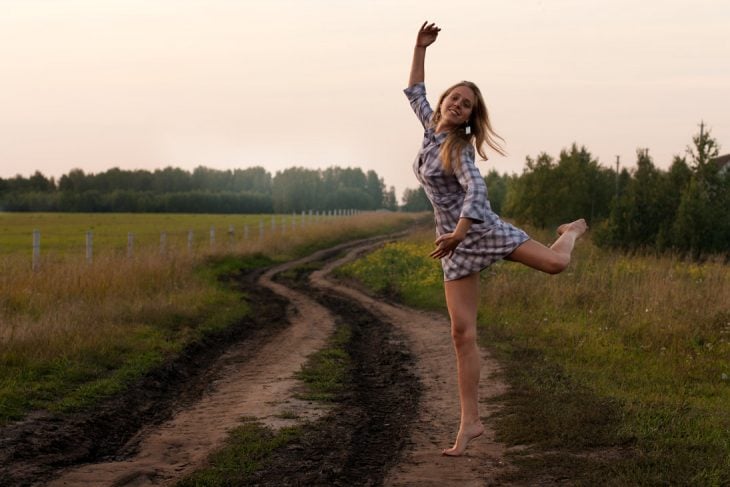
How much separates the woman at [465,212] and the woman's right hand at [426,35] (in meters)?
0.53

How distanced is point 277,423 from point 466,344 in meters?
1.90

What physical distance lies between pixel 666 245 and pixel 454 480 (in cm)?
2869

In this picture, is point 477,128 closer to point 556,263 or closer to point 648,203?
point 556,263

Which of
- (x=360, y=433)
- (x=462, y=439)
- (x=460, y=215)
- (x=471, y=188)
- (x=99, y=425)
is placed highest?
(x=471, y=188)

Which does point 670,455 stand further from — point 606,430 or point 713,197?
Answer: point 713,197

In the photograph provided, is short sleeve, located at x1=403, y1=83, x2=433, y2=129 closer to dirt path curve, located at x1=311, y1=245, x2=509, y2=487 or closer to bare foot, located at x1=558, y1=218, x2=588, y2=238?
bare foot, located at x1=558, y1=218, x2=588, y2=238

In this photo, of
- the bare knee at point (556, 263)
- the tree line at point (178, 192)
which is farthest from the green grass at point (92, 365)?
the tree line at point (178, 192)

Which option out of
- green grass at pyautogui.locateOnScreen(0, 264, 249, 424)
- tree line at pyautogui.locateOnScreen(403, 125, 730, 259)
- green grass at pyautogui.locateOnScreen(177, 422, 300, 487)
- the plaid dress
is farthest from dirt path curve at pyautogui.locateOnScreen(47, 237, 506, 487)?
tree line at pyautogui.locateOnScreen(403, 125, 730, 259)

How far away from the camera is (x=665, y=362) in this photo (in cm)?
978

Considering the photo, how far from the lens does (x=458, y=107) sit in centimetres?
529

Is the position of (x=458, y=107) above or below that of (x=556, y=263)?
above

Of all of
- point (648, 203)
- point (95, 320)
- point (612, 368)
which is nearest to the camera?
point (612, 368)

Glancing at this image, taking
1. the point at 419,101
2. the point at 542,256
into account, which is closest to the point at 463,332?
the point at 542,256

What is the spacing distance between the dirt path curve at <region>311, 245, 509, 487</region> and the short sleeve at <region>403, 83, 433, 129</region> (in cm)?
215
